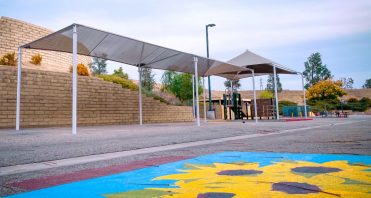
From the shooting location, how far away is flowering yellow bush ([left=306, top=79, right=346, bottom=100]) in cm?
3484

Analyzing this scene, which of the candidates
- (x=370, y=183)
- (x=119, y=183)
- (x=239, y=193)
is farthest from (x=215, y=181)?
(x=370, y=183)

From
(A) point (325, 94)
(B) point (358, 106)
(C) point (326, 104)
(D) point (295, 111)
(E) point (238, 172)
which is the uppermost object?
(A) point (325, 94)

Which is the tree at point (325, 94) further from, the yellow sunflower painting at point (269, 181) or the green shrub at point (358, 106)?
the yellow sunflower painting at point (269, 181)

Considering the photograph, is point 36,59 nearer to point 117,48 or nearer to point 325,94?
point 117,48

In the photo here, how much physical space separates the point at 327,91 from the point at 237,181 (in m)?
37.9

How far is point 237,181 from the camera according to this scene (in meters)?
2.02

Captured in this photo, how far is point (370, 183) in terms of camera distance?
1.83 metres

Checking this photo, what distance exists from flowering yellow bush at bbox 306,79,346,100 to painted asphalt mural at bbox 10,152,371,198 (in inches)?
1434

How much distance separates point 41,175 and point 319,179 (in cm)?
240

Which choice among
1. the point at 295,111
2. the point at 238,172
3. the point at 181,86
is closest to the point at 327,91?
the point at 295,111

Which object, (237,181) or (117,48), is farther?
(117,48)

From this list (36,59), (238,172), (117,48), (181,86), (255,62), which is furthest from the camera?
(181,86)

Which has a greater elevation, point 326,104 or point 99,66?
point 99,66

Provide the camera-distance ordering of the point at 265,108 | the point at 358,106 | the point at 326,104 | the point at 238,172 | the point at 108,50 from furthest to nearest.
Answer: the point at 358,106 → the point at 326,104 → the point at 265,108 → the point at 108,50 → the point at 238,172
